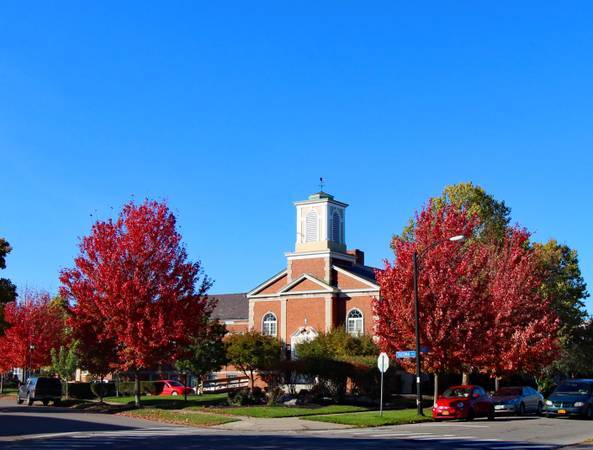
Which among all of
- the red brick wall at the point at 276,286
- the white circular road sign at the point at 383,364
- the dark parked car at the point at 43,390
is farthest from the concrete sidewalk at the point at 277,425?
the red brick wall at the point at 276,286

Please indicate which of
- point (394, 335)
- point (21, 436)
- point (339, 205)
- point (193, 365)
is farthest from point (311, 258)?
point (21, 436)

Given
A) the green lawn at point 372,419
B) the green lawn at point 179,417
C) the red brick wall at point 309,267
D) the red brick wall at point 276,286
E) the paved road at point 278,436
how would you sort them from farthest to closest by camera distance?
the red brick wall at point 276,286 → the red brick wall at point 309,267 → the green lawn at point 179,417 → the green lawn at point 372,419 → the paved road at point 278,436

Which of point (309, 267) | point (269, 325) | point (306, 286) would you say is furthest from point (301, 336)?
point (309, 267)

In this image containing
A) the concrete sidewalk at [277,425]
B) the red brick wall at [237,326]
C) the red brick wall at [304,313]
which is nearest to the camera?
the concrete sidewalk at [277,425]

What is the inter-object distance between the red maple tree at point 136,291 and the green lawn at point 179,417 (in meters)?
3.07

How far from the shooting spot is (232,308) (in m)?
70.6

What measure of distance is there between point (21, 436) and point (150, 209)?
17049mm

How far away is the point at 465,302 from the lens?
3728 centimetres

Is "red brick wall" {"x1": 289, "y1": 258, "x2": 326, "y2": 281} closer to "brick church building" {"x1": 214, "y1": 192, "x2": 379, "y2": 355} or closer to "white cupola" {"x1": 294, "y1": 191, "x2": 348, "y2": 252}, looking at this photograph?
"brick church building" {"x1": 214, "y1": 192, "x2": 379, "y2": 355}

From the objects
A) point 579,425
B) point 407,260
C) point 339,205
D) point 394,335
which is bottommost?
point 579,425

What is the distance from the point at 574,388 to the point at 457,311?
640 centimetres

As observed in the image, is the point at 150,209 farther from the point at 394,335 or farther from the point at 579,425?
the point at 579,425

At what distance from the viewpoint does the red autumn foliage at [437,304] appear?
37031 millimetres

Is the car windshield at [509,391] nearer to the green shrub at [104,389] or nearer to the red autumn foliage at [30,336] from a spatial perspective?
the green shrub at [104,389]
